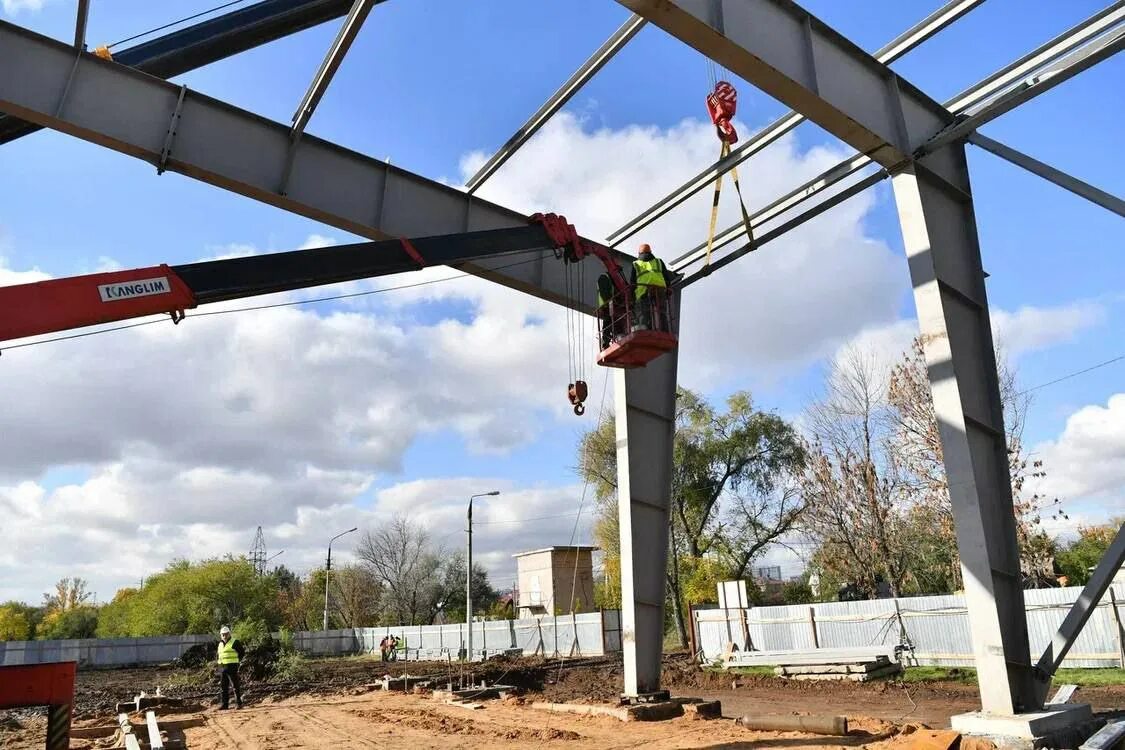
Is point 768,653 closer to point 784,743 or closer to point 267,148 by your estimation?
point 784,743

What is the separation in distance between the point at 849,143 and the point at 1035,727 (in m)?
6.34

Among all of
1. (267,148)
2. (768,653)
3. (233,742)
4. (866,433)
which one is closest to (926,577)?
(866,433)

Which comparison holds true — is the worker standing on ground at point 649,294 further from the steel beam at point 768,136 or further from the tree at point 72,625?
the tree at point 72,625

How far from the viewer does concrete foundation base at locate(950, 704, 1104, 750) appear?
703cm

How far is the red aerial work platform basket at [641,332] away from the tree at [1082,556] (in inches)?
1261

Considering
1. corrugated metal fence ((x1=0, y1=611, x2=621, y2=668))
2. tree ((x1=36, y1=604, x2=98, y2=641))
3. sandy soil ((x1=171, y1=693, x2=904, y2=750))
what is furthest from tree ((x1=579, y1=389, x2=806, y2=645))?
tree ((x1=36, y1=604, x2=98, y2=641))

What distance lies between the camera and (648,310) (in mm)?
9305

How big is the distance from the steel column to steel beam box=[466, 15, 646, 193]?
3.73 meters

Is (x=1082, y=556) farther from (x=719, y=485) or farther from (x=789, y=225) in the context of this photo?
(x=789, y=225)

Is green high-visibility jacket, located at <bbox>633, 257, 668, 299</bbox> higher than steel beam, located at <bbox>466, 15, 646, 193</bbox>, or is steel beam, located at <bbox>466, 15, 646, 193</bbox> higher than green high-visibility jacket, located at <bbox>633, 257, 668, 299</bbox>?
steel beam, located at <bbox>466, 15, 646, 193</bbox>

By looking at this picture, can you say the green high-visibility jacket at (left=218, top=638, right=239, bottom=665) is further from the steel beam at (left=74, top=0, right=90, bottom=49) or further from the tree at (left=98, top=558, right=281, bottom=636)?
the tree at (left=98, top=558, right=281, bottom=636)

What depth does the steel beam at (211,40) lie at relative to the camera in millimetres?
10180

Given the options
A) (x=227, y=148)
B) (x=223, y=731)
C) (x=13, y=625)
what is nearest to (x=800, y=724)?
(x=223, y=731)

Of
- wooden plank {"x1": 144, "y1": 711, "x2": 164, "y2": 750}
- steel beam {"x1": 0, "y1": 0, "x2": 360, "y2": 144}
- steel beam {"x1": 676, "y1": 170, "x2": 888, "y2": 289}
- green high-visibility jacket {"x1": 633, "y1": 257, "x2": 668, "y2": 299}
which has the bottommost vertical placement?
wooden plank {"x1": 144, "y1": 711, "x2": 164, "y2": 750}
